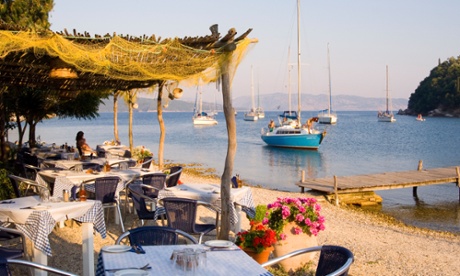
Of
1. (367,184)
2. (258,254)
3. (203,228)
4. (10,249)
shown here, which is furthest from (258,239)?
(367,184)

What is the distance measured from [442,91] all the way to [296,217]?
104m

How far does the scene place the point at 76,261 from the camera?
6.46 metres

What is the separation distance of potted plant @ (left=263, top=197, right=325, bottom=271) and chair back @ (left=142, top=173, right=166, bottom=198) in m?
2.60

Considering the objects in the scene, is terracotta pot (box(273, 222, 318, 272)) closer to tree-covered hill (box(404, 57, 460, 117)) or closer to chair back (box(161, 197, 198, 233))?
chair back (box(161, 197, 198, 233))

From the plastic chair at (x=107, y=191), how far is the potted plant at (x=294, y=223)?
2539mm

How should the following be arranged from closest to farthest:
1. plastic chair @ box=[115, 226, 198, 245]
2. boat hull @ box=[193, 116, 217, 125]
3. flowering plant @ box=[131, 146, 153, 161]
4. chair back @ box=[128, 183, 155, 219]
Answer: plastic chair @ box=[115, 226, 198, 245], chair back @ box=[128, 183, 155, 219], flowering plant @ box=[131, 146, 153, 161], boat hull @ box=[193, 116, 217, 125]

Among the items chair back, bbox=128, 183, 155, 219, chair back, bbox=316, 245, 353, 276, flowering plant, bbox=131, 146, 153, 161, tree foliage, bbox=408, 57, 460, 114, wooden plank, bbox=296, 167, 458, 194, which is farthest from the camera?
tree foliage, bbox=408, 57, 460, 114

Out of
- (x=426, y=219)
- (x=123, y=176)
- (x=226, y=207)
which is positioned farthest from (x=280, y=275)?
(x=426, y=219)

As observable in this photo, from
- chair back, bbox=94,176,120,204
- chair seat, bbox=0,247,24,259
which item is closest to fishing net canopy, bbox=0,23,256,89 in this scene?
chair back, bbox=94,176,120,204

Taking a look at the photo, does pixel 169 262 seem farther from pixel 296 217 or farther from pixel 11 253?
pixel 296 217

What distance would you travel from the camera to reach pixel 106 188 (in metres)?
8.02

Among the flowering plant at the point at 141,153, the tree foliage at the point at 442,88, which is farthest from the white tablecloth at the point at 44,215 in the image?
the tree foliage at the point at 442,88

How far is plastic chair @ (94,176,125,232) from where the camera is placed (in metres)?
7.93

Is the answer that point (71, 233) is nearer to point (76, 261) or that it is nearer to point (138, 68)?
point (76, 261)
